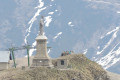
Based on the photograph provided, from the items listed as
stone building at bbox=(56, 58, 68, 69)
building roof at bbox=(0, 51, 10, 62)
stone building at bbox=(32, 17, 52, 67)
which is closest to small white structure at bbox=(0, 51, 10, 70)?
building roof at bbox=(0, 51, 10, 62)

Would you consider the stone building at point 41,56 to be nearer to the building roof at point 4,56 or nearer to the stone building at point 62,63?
the stone building at point 62,63

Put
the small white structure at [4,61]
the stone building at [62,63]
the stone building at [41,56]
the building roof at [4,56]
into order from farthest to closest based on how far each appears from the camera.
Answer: the building roof at [4,56] < the small white structure at [4,61] < the stone building at [62,63] < the stone building at [41,56]

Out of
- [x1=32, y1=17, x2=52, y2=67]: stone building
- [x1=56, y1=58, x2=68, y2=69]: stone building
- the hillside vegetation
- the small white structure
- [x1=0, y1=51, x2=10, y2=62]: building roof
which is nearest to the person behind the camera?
the hillside vegetation

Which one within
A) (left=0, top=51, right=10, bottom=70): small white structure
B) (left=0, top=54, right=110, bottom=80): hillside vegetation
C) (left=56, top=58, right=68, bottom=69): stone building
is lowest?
(left=0, top=54, right=110, bottom=80): hillside vegetation

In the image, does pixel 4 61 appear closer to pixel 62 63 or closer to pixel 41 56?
pixel 41 56

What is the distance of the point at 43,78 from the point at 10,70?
12309 mm

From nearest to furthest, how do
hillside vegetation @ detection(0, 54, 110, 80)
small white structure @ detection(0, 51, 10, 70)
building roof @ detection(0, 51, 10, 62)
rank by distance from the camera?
hillside vegetation @ detection(0, 54, 110, 80)
small white structure @ detection(0, 51, 10, 70)
building roof @ detection(0, 51, 10, 62)

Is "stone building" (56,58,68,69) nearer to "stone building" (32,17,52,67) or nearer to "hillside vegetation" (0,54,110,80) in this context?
"hillside vegetation" (0,54,110,80)

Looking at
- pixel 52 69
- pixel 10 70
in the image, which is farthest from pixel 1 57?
pixel 52 69

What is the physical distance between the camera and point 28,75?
402ft

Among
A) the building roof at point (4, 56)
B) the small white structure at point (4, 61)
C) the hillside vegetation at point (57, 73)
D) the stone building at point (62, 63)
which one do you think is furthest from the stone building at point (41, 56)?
the building roof at point (4, 56)

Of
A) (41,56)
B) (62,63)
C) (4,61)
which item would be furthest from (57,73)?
(4,61)

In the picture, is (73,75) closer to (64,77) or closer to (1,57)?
(64,77)

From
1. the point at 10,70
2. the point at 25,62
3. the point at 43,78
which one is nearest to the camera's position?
the point at 43,78
